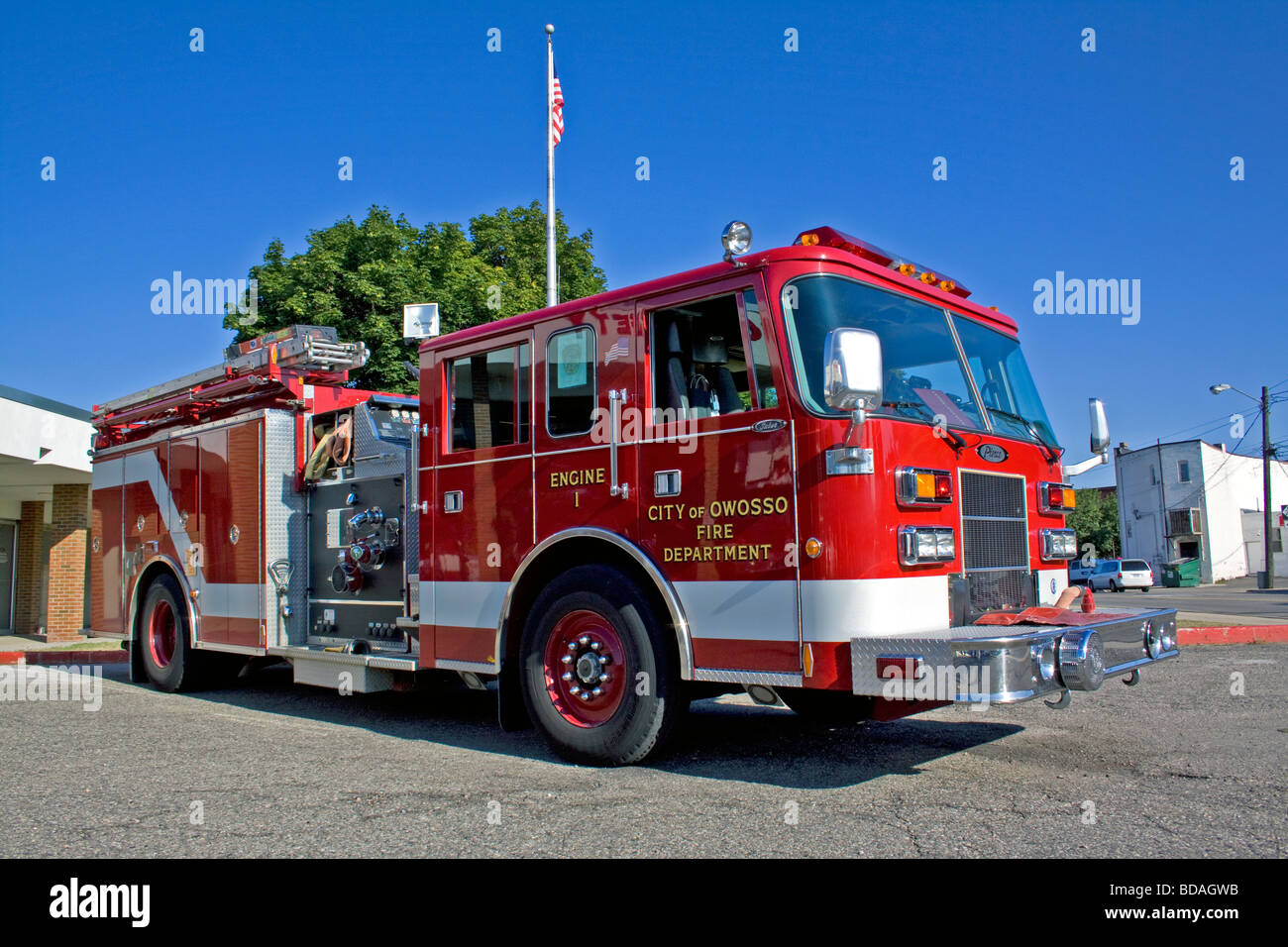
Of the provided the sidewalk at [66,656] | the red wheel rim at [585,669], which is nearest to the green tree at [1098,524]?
the sidewalk at [66,656]

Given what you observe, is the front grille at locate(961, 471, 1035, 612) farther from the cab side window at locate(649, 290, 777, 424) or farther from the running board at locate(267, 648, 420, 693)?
the running board at locate(267, 648, 420, 693)

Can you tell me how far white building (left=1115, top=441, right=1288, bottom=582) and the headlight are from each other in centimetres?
5059

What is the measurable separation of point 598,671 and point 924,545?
1.89 m

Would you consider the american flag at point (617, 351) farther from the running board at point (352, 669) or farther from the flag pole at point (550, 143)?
the flag pole at point (550, 143)

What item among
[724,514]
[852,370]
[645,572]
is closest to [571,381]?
[645,572]

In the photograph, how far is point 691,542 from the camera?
17.3ft

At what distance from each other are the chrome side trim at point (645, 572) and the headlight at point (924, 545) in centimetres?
117

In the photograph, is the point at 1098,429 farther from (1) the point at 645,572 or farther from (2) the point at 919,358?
(1) the point at 645,572

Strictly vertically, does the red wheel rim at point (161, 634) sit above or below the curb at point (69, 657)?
above

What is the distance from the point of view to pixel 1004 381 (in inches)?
245

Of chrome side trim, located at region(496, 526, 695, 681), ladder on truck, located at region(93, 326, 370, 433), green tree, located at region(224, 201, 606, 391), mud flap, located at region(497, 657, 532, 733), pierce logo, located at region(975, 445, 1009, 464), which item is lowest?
mud flap, located at region(497, 657, 532, 733)

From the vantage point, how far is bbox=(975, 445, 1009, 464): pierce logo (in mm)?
5457

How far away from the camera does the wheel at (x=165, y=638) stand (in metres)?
9.25

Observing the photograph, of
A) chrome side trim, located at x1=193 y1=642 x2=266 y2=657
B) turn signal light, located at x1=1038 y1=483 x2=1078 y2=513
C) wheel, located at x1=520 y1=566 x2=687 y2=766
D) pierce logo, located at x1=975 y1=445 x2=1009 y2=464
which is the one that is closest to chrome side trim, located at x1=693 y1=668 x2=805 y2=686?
wheel, located at x1=520 y1=566 x2=687 y2=766
